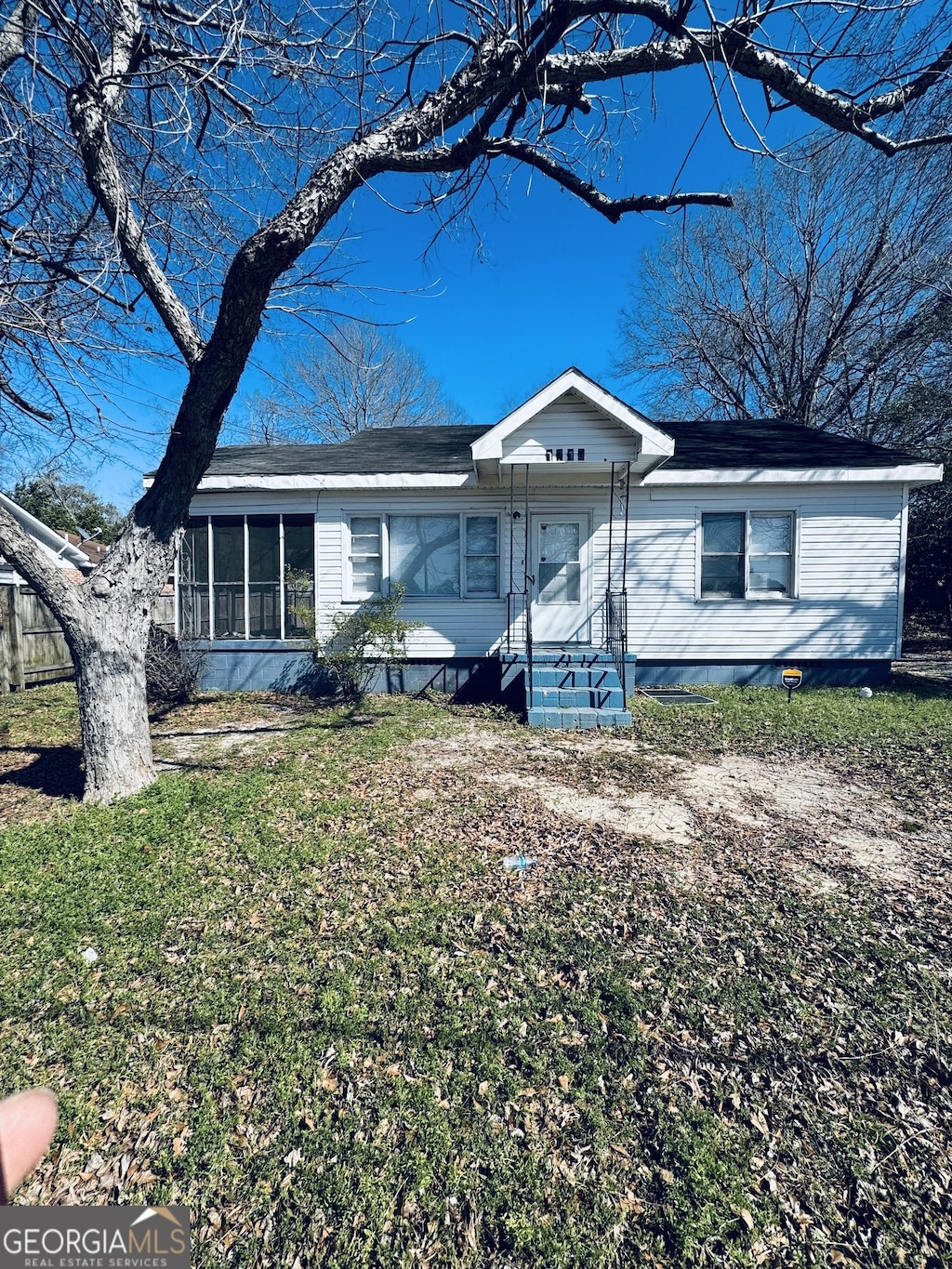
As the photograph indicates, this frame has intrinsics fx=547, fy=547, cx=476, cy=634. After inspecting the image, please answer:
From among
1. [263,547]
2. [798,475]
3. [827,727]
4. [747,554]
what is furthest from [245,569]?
[798,475]

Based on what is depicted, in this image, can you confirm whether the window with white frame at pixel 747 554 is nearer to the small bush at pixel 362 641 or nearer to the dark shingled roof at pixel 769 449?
the dark shingled roof at pixel 769 449

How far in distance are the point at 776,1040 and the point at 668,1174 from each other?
84cm

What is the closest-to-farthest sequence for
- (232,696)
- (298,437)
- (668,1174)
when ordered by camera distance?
(668,1174)
(232,696)
(298,437)

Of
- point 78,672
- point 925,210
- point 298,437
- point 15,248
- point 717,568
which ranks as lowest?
point 78,672

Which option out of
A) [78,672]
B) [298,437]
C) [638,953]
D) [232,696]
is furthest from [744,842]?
[298,437]

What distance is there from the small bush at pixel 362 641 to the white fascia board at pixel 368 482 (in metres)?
1.78

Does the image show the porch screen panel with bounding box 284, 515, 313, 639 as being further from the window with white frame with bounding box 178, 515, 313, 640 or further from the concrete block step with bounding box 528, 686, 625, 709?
the concrete block step with bounding box 528, 686, 625, 709

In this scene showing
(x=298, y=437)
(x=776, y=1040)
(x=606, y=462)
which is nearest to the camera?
(x=776, y=1040)

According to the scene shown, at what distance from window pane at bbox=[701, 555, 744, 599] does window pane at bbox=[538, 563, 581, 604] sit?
2216mm

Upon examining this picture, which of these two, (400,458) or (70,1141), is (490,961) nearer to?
(70,1141)

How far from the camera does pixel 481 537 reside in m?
9.62

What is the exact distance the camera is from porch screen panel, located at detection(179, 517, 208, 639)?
10.0 m

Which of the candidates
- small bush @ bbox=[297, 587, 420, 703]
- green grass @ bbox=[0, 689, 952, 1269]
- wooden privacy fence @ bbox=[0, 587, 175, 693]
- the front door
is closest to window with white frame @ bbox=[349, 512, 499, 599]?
small bush @ bbox=[297, 587, 420, 703]

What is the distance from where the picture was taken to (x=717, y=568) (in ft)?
31.5
